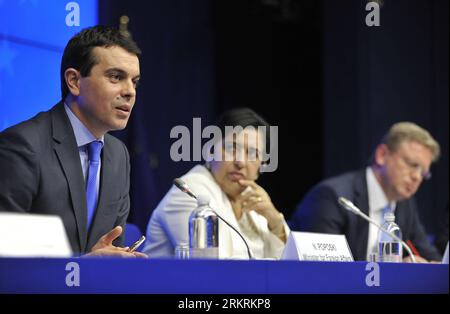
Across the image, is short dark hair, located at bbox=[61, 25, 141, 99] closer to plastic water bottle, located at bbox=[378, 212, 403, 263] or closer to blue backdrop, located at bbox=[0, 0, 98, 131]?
blue backdrop, located at bbox=[0, 0, 98, 131]

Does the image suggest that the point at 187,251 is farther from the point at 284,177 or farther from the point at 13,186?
the point at 284,177

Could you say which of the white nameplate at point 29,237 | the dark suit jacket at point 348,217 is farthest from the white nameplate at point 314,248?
the dark suit jacket at point 348,217

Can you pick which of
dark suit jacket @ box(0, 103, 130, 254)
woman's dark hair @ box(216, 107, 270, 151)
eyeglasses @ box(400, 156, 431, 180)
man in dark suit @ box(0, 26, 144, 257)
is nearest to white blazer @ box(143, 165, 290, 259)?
woman's dark hair @ box(216, 107, 270, 151)

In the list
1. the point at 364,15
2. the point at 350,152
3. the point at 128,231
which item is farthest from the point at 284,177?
the point at 128,231

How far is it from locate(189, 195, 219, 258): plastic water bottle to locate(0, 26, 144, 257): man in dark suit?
25cm

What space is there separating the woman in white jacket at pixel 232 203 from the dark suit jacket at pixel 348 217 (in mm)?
459

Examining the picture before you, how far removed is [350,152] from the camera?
5375 mm

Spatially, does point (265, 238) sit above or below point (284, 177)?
below

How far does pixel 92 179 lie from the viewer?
2.75m

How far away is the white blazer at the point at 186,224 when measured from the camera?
3281 mm

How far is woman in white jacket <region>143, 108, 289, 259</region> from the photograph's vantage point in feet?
10.9

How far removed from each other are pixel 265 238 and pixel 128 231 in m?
0.63

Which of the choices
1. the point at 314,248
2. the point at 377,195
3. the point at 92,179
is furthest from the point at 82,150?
the point at 377,195
